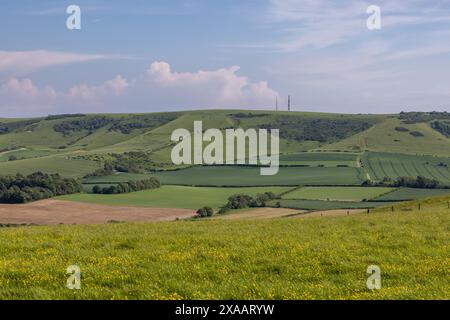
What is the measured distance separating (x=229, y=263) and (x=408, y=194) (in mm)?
117199

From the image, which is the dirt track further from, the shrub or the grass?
the grass

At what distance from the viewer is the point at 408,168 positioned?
177750 mm

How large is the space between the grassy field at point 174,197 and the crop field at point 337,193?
578 cm

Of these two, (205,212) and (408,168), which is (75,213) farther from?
(408,168)

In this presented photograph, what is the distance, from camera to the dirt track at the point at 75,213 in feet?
290

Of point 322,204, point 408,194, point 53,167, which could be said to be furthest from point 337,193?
point 53,167

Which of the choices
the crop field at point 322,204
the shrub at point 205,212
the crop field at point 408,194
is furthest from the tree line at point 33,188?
the crop field at point 408,194

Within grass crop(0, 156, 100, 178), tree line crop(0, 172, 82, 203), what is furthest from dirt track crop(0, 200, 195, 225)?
grass crop(0, 156, 100, 178)

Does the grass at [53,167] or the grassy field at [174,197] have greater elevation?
the grass at [53,167]

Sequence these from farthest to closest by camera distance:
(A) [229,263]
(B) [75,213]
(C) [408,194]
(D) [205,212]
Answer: (C) [408,194]
(D) [205,212]
(B) [75,213]
(A) [229,263]

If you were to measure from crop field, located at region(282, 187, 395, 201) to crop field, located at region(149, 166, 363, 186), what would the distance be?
8.49 m

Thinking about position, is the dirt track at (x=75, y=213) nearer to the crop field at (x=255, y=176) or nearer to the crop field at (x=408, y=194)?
the crop field at (x=408, y=194)

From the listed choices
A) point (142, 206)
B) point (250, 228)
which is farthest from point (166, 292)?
point (142, 206)

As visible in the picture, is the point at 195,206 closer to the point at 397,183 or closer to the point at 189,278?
Answer: the point at 397,183
